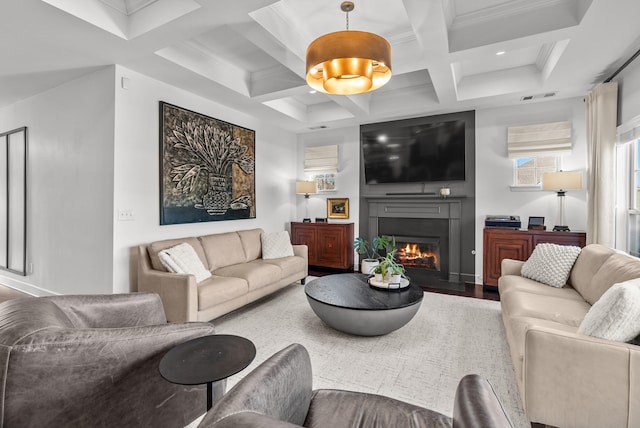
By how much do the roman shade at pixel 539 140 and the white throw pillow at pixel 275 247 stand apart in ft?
11.5

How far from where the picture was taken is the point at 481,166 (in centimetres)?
471

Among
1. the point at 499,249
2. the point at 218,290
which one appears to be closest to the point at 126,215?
the point at 218,290

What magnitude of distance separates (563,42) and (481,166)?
204cm

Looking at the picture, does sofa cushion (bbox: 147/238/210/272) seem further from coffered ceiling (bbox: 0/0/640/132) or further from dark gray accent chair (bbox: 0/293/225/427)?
coffered ceiling (bbox: 0/0/640/132)

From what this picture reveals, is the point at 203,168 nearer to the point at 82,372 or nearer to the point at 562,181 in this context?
the point at 82,372

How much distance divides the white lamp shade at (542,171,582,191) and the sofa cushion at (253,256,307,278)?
3396 mm

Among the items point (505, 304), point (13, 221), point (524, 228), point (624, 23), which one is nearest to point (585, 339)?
point (505, 304)

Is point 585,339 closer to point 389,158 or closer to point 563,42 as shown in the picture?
point 563,42

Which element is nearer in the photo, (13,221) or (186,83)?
(186,83)

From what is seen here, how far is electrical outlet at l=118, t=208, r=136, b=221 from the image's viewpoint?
3227 millimetres

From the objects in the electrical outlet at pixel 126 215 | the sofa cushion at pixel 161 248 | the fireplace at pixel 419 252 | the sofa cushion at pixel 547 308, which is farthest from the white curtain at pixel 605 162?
the electrical outlet at pixel 126 215

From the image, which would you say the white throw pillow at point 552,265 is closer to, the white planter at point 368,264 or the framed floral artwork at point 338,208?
the white planter at point 368,264

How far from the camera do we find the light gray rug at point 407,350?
2.07 metres

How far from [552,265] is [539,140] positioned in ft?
6.94
